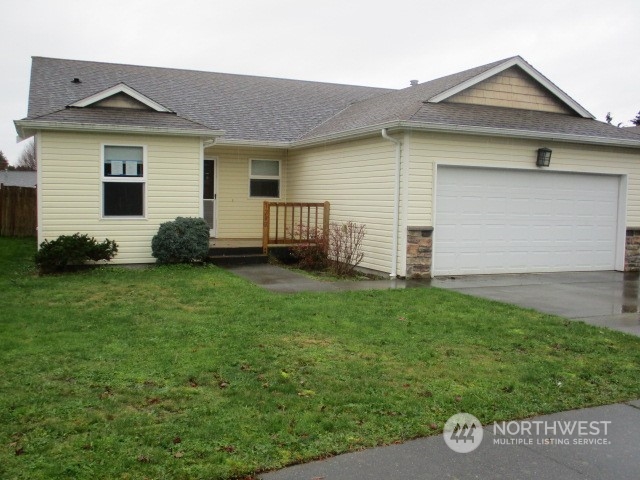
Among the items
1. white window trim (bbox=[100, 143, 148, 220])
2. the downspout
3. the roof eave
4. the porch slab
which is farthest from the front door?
the downspout

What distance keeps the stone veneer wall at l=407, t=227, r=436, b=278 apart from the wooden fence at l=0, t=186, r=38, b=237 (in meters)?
14.7

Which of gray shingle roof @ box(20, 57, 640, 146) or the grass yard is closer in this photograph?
the grass yard

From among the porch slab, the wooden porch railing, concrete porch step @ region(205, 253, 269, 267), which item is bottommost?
concrete porch step @ region(205, 253, 269, 267)

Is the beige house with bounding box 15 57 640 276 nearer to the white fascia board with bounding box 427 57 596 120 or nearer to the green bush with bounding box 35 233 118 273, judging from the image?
the white fascia board with bounding box 427 57 596 120

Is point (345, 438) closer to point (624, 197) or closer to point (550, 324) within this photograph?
point (550, 324)

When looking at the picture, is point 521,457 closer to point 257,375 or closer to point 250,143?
point 257,375

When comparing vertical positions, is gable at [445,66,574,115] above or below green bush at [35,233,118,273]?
above

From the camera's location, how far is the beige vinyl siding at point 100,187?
12789 mm

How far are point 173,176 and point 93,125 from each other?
6.49 ft

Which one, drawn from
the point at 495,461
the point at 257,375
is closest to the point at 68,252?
the point at 257,375

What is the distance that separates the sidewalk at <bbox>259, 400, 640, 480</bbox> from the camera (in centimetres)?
385

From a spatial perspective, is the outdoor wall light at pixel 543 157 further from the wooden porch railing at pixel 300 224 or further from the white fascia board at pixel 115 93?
the white fascia board at pixel 115 93

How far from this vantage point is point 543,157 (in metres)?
13.1

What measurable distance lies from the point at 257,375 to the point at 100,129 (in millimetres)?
8916
